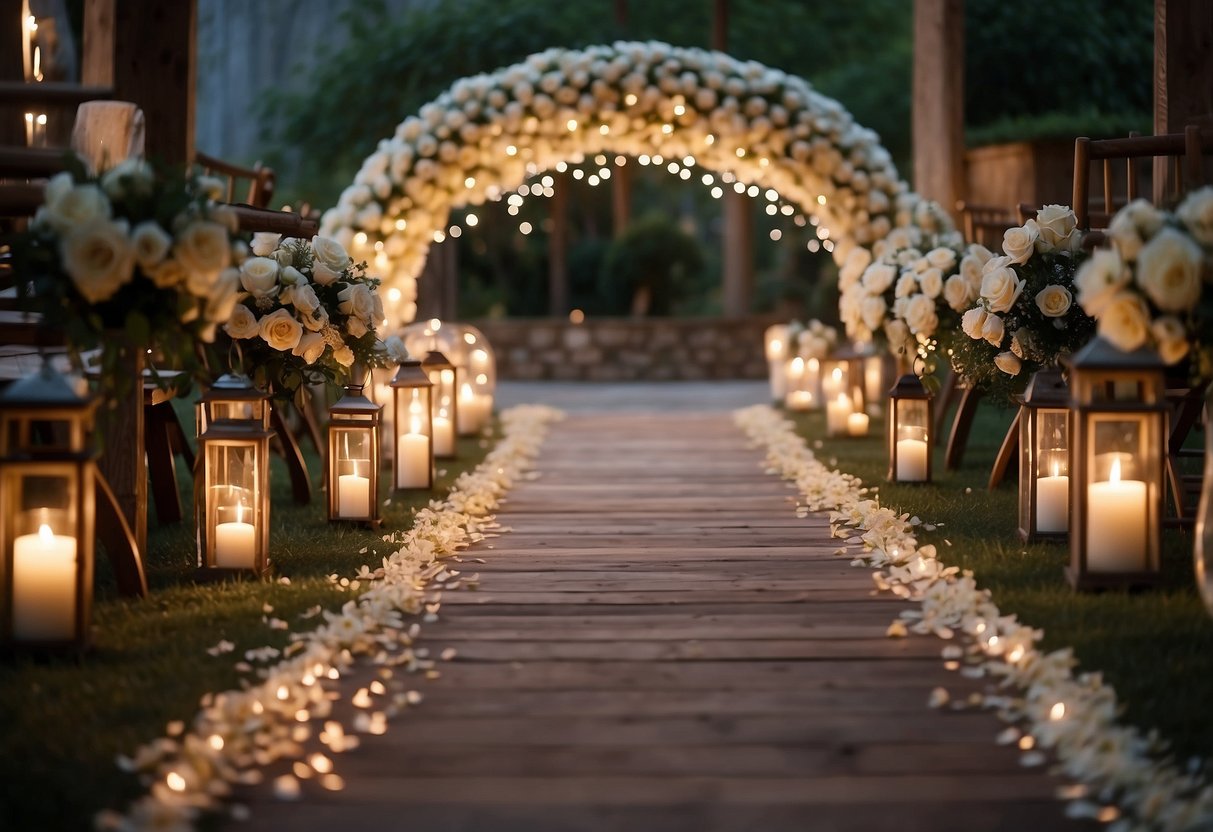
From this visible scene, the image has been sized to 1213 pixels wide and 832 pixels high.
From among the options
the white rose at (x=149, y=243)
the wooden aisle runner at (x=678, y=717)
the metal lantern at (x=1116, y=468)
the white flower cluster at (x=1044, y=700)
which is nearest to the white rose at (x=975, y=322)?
the white flower cluster at (x=1044, y=700)

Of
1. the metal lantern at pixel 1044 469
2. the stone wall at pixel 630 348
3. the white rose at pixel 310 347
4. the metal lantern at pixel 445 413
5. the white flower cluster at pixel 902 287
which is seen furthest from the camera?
the stone wall at pixel 630 348

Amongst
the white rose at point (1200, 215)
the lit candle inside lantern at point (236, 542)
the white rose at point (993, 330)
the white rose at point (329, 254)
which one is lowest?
the lit candle inside lantern at point (236, 542)

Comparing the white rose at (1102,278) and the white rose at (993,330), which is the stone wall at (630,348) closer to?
the white rose at (993,330)

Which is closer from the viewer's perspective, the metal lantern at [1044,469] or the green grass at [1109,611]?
the green grass at [1109,611]

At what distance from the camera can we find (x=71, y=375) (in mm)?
3090

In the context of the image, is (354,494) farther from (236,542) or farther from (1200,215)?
(1200,215)

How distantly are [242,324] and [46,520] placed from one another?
4.52 feet

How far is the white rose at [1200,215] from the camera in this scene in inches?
118

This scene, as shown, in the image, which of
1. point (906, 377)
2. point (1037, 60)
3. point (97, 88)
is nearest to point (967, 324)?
point (906, 377)

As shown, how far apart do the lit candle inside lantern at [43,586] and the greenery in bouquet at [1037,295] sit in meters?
2.68

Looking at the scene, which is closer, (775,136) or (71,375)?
(71,375)

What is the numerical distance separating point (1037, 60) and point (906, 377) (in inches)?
372

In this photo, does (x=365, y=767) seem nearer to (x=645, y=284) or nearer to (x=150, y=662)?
(x=150, y=662)

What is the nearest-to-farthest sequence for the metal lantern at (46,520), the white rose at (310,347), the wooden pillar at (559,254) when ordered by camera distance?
the metal lantern at (46,520) → the white rose at (310,347) → the wooden pillar at (559,254)
